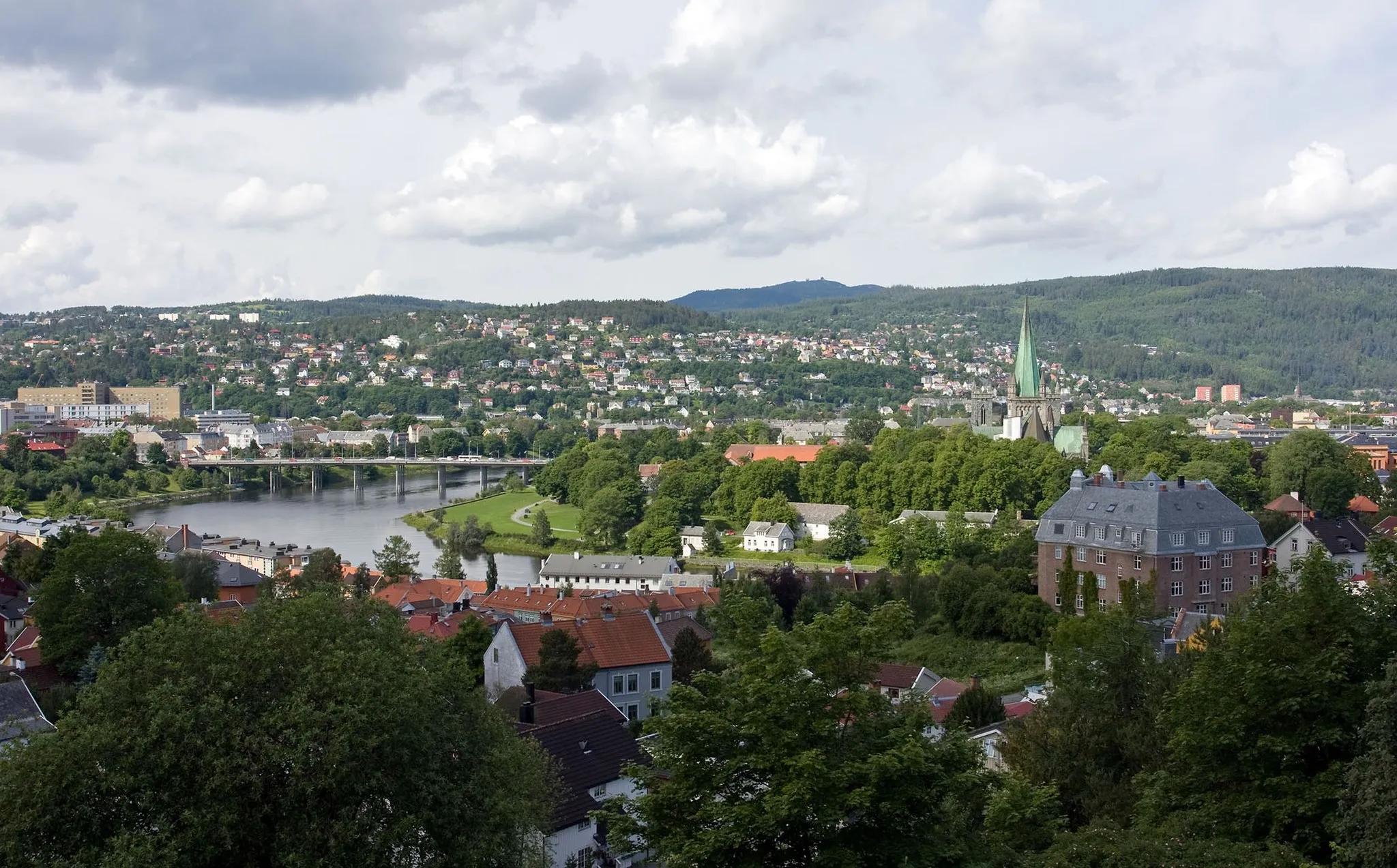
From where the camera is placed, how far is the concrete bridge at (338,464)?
3467 inches

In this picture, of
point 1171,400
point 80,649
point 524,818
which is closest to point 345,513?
point 80,649

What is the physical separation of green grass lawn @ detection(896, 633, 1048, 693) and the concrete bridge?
56.4m

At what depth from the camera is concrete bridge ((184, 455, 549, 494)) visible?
289 ft

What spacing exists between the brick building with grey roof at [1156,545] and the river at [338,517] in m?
19.4

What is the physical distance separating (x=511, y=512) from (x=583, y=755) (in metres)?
52.2

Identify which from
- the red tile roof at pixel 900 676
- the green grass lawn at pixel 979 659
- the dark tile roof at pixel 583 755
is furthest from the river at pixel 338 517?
the dark tile roof at pixel 583 755

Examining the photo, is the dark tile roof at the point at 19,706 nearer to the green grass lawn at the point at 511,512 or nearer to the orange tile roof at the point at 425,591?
the orange tile roof at the point at 425,591

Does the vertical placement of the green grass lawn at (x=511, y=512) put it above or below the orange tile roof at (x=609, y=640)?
below

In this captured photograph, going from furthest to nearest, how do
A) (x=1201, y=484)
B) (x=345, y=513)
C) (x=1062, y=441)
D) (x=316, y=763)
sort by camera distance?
1. (x=345, y=513)
2. (x=1062, y=441)
3. (x=1201, y=484)
4. (x=316, y=763)

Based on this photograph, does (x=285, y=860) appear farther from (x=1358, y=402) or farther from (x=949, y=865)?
(x=1358, y=402)

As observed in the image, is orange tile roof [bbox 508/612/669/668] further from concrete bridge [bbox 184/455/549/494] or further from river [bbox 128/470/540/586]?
concrete bridge [bbox 184/455/549/494]

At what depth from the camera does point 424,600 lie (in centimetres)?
3441

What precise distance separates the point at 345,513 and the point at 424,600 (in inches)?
1455

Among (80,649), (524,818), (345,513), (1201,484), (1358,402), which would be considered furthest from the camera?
(1358,402)
